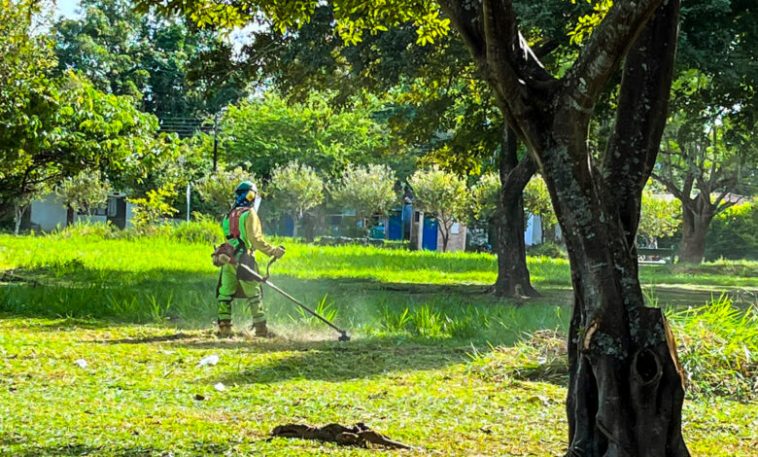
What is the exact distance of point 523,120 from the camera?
489 centimetres

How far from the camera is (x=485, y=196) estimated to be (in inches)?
1743

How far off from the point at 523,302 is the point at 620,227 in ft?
38.4

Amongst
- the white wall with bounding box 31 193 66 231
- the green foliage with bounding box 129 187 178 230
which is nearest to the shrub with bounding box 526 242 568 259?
the green foliage with bounding box 129 187 178 230

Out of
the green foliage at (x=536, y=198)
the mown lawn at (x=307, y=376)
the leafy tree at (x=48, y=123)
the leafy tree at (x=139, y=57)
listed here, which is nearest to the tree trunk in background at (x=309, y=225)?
the leafy tree at (x=139, y=57)

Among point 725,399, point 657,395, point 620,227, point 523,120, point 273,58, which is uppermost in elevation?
point 273,58

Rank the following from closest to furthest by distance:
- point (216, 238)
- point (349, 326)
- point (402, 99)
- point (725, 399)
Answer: point (725, 399), point (349, 326), point (402, 99), point (216, 238)

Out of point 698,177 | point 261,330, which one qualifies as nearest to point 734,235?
point 698,177

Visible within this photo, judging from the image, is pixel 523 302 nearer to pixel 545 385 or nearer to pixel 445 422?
pixel 545 385

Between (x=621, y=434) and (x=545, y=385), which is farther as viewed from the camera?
(x=545, y=385)

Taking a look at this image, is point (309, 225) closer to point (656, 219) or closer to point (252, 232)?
point (656, 219)

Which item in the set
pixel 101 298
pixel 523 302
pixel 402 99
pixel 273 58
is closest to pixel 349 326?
pixel 101 298

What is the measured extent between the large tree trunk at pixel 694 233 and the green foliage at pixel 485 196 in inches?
351

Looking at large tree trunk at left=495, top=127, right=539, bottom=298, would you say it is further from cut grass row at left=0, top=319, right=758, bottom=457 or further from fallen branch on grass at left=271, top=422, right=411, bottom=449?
fallen branch on grass at left=271, top=422, right=411, bottom=449

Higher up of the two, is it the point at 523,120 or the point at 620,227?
the point at 523,120
